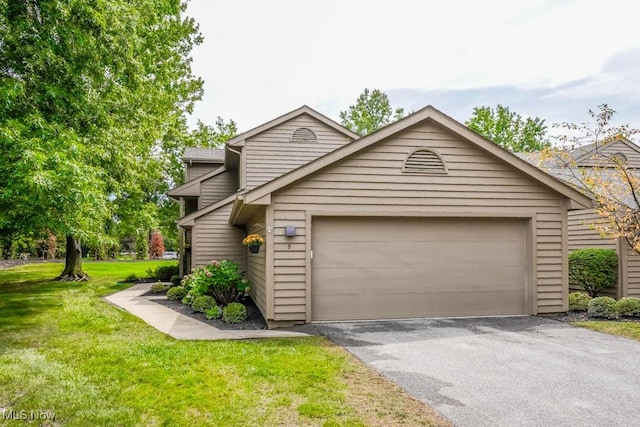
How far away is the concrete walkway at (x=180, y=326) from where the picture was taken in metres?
7.25

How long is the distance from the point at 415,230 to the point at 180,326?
504 cm

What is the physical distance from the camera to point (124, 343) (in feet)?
22.1

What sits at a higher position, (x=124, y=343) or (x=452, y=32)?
(x=452, y=32)

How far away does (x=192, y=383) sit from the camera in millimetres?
4680

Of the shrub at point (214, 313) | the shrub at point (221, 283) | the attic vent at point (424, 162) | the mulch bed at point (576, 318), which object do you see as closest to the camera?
the mulch bed at point (576, 318)

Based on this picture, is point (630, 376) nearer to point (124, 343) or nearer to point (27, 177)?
point (124, 343)

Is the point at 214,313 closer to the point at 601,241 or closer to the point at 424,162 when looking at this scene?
the point at 424,162

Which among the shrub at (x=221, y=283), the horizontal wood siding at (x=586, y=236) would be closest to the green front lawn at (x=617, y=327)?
the horizontal wood siding at (x=586, y=236)

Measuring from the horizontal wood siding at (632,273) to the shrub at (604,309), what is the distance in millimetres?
2535

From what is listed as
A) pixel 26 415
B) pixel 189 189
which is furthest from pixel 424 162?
pixel 189 189

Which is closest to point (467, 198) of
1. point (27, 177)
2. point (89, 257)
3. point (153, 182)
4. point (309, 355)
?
point (309, 355)

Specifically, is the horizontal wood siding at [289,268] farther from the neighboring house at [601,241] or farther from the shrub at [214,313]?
the neighboring house at [601,241]

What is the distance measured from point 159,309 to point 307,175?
589cm

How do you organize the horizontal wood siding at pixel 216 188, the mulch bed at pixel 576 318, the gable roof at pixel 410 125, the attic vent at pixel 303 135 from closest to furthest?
the gable roof at pixel 410 125 < the mulch bed at pixel 576 318 < the attic vent at pixel 303 135 < the horizontal wood siding at pixel 216 188
